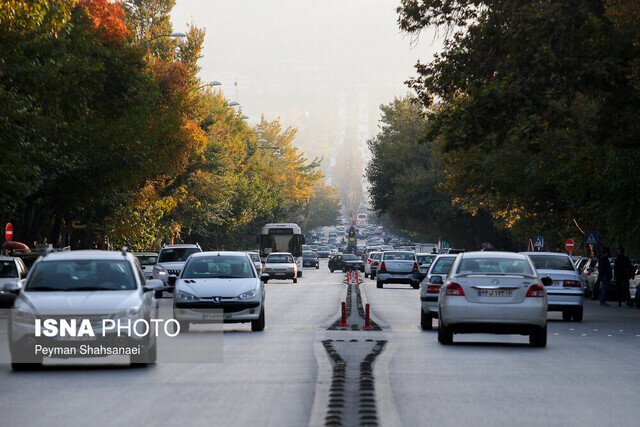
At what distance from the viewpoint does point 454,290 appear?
1961cm

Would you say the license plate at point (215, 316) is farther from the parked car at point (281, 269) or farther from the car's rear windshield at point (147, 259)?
the parked car at point (281, 269)

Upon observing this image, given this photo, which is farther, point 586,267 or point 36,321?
point 586,267

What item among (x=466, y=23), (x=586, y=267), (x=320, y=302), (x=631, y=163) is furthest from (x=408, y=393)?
(x=586, y=267)

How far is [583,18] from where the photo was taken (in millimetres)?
27609

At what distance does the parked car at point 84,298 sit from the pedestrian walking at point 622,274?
83.1ft

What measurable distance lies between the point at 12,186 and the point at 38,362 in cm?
1639

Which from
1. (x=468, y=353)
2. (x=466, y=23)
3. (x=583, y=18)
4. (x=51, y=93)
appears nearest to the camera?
(x=468, y=353)

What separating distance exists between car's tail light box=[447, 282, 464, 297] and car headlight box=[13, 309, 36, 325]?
25.1 ft

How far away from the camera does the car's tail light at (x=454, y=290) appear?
19547 mm

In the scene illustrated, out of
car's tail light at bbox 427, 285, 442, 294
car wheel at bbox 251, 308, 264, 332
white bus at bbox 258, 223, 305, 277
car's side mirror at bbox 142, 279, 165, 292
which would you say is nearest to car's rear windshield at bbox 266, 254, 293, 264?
white bus at bbox 258, 223, 305, 277

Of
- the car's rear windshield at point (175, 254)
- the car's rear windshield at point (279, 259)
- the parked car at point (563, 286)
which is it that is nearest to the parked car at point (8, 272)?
the car's rear windshield at point (175, 254)

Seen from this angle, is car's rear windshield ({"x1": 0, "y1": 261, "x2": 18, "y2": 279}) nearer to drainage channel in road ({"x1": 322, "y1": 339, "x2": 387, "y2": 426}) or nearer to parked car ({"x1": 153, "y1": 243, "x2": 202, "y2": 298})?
parked car ({"x1": 153, "y1": 243, "x2": 202, "y2": 298})

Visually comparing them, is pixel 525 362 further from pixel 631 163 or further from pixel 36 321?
pixel 631 163

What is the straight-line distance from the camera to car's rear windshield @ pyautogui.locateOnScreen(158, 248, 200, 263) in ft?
150
